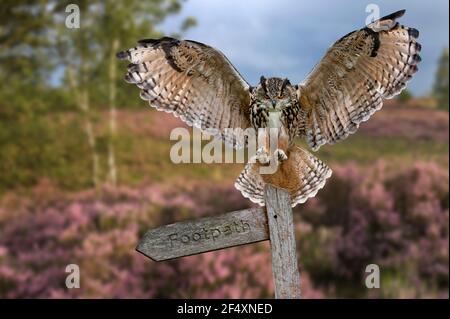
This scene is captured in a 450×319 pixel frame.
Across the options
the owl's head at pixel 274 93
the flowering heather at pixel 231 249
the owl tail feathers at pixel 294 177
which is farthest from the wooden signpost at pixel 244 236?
the flowering heather at pixel 231 249

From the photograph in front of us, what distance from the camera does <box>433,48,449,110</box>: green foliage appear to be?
41.6 ft

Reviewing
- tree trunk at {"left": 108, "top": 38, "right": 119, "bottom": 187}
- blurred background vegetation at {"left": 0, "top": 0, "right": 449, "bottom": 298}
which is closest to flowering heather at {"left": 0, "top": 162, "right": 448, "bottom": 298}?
blurred background vegetation at {"left": 0, "top": 0, "right": 449, "bottom": 298}

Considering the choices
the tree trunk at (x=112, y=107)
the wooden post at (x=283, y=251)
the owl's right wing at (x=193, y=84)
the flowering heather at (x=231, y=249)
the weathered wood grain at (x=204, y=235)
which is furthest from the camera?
the tree trunk at (x=112, y=107)

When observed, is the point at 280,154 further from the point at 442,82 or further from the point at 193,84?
the point at 442,82

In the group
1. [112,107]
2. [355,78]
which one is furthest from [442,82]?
[355,78]

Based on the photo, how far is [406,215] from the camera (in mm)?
9164

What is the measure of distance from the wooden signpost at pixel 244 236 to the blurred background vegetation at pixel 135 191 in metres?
4.24

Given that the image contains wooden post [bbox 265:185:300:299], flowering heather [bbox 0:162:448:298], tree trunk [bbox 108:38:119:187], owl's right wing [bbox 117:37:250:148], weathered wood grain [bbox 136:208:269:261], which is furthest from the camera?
tree trunk [bbox 108:38:119:187]

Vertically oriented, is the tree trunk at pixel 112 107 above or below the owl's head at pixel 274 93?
above

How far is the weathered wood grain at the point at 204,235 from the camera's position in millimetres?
2699

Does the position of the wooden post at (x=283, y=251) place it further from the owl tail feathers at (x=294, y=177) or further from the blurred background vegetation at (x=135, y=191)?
the blurred background vegetation at (x=135, y=191)

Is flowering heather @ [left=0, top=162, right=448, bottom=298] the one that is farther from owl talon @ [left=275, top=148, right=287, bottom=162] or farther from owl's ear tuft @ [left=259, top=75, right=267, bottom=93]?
owl's ear tuft @ [left=259, top=75, right=267, bottom=93]

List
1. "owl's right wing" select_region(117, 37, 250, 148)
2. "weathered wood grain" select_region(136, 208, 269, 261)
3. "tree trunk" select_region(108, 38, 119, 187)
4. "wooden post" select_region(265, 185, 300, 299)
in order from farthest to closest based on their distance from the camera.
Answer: "tree trunk" select_region(108, 38, 119, 187) → "owl's right wing" select_region(117, 37, 250, 148) → "wooden post" select_region(265, 185, 300, 299) → "weathered wood grain" select_region(136, 208, 269, 261)
